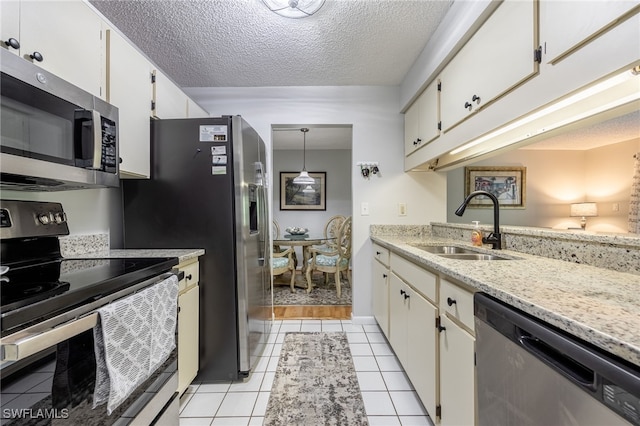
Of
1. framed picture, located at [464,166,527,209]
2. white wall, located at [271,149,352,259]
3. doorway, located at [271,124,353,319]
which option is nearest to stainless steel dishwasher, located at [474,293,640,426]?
framed picture, located at [464,166,527,209]

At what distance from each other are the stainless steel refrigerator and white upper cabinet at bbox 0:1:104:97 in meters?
0.48

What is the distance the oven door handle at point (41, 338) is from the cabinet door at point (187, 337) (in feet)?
2.45

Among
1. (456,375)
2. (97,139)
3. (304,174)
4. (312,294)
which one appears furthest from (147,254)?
(304,174)

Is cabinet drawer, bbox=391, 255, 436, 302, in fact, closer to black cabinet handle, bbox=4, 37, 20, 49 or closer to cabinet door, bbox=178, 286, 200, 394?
cabinet door, bbox=178, 286, 200, 394

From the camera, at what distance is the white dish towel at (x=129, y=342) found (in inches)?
31.4

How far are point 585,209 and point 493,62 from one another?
11.4 ft

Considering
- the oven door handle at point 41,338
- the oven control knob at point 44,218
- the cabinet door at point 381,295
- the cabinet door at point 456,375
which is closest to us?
the oven door handle at point 41,338

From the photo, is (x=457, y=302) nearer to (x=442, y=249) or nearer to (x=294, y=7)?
(x=442, y=249)

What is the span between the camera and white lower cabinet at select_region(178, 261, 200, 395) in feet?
4.86

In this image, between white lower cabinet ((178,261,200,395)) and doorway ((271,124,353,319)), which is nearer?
white lower cabinet ((178,261,200,395))

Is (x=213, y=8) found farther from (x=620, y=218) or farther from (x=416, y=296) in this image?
(x=620, y=218)

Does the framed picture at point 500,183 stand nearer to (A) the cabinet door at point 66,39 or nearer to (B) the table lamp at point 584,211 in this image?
(B) the table lamp at point 584,211

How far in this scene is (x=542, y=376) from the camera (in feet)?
2.07

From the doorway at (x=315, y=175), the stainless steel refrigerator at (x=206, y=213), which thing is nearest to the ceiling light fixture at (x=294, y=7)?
the stainless steel refrigerator at (x=206, y=213)
